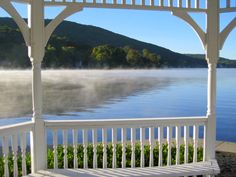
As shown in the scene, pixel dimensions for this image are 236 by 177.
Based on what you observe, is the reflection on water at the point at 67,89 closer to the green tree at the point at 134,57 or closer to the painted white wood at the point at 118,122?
the green tree at the point at 134,57

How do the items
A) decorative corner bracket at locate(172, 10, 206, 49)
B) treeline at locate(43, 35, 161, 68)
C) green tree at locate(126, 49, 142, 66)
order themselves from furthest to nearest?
green tree at locate(126, 49, 142, 66)
treeline at locate(43, 35, 161, 68)
decorative corner bracket at locate(172, 10, 206, 49)

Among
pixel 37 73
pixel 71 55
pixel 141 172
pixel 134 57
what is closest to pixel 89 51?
pixel 134 57

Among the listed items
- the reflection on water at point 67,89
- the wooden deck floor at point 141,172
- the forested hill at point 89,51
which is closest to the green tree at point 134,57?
the forested hill at point 89,51

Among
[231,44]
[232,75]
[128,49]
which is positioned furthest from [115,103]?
[232,75]

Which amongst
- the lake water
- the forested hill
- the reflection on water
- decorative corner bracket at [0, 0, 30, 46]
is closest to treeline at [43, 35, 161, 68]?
the forested hill

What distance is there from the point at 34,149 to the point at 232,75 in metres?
41.7

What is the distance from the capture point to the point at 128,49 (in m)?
36.5

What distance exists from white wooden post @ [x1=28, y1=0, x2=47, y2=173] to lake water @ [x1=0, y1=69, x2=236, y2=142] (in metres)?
23.2

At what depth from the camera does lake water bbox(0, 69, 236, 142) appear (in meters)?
32.8

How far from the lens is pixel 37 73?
4496 millimetres

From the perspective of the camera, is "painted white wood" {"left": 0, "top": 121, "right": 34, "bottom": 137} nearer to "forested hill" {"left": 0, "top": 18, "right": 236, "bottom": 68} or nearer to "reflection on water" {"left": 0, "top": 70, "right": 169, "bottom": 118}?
"forested hill" {"left": 0, "top": 18, "right": 236, "bottom": 68}

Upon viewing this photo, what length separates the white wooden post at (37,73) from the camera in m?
4.45

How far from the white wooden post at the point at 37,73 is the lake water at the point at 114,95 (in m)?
23.2

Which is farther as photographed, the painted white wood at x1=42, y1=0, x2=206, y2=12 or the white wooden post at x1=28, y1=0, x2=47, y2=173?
the painted white wood at x1=42, y1=0, x2=206, y2=12
